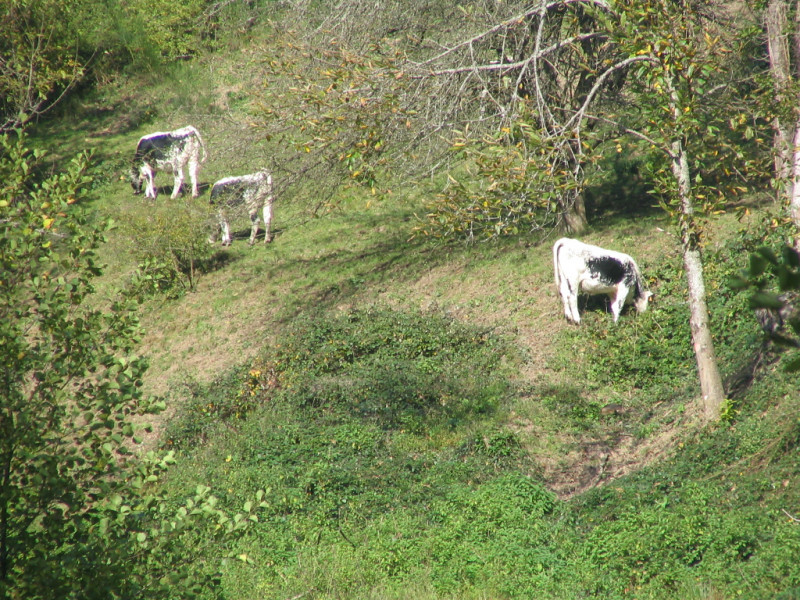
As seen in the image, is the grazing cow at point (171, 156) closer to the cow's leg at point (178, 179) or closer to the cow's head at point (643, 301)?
the cow's leg at point (178, 179)

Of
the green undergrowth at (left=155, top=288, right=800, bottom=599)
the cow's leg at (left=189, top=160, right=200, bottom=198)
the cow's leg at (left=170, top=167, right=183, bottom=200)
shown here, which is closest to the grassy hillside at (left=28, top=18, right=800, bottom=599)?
the green undergrowth at (left=155, top=288, right=800, bottom=599)

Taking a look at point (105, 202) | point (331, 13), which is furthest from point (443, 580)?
point (105, 202)

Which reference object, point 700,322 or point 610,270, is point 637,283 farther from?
point 700,322

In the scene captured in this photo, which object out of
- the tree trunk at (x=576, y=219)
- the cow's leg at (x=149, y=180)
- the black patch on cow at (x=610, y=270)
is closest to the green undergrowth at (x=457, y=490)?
the black patch on cow at (x=610, y=270)

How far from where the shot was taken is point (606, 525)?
7820mm

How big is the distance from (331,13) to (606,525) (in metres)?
10.3

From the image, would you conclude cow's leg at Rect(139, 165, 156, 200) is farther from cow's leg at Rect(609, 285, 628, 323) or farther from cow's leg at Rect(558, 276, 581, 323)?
cow's leg at Rect(609, 285, 628, 323)

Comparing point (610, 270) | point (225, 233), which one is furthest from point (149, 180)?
point (610, 270)

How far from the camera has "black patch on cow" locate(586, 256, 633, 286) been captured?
12.0 m

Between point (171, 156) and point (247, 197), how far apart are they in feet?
17.1

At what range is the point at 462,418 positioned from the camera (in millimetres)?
10711

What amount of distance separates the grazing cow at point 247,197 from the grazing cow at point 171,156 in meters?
2.36

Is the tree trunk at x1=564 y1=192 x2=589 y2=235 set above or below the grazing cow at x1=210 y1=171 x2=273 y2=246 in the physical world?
below

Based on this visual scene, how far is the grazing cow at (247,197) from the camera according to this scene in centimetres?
1520
